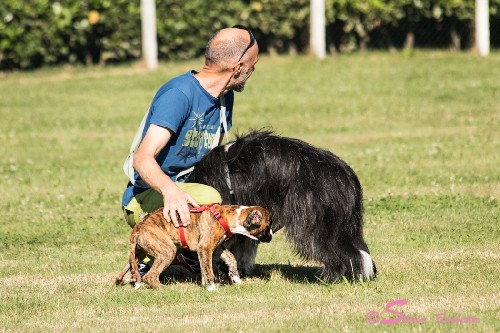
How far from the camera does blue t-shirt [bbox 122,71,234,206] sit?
6.56 metres

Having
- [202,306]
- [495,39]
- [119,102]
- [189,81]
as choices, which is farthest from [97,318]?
[495,39]

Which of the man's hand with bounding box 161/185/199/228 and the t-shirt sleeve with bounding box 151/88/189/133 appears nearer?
the man's hand with bounding box 161/185/199/228

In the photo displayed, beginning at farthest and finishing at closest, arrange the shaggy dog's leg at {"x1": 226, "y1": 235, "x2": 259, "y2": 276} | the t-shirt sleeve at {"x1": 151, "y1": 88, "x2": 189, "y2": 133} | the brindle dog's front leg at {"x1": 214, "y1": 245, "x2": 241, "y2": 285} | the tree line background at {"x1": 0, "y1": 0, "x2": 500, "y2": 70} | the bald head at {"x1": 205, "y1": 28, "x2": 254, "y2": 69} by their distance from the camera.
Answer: the tree line background at {"x1": 0, "y1": 0, "x2": 500, "y2": 70}
the shaggy dog's leg at {"x1": 226, "y1": 235, "x2": 259, "y2": 276}
the bald head at {"x1": 205, "y1": 28, "x2": 254, "y2": 69}
the brindle dog's front leg at {"x1": 214, "y1": 245, "x2": 241, "y2": 285}
the t-shirt sleeve at {"x1": 151, "y1": 88, "x2": 189, "y2": 133}

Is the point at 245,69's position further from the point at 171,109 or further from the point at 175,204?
the point at 175,204

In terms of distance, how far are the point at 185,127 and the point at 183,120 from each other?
90 millimetres

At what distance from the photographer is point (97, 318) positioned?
590 centimetres

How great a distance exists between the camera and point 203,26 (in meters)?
18.6

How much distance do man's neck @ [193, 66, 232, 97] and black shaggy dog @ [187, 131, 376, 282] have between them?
0.40 meters

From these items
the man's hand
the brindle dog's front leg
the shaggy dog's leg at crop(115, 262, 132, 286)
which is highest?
the man's hand

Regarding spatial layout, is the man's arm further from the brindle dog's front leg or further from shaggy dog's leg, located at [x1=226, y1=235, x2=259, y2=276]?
shaggy dog's leg, located at [x1=226, y1=235, x2=259, y2=276]

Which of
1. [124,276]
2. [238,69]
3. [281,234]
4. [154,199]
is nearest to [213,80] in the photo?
[238,69]

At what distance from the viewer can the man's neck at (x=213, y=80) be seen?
6844 millimetres

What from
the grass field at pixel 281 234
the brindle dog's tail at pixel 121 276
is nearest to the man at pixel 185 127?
the brindle dog's tail at pixel 121 276

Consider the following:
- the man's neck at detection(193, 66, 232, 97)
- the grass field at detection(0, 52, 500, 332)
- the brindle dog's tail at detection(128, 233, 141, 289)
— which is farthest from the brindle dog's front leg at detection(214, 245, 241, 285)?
the man's neck at detection(193, 66, 232, 97)
